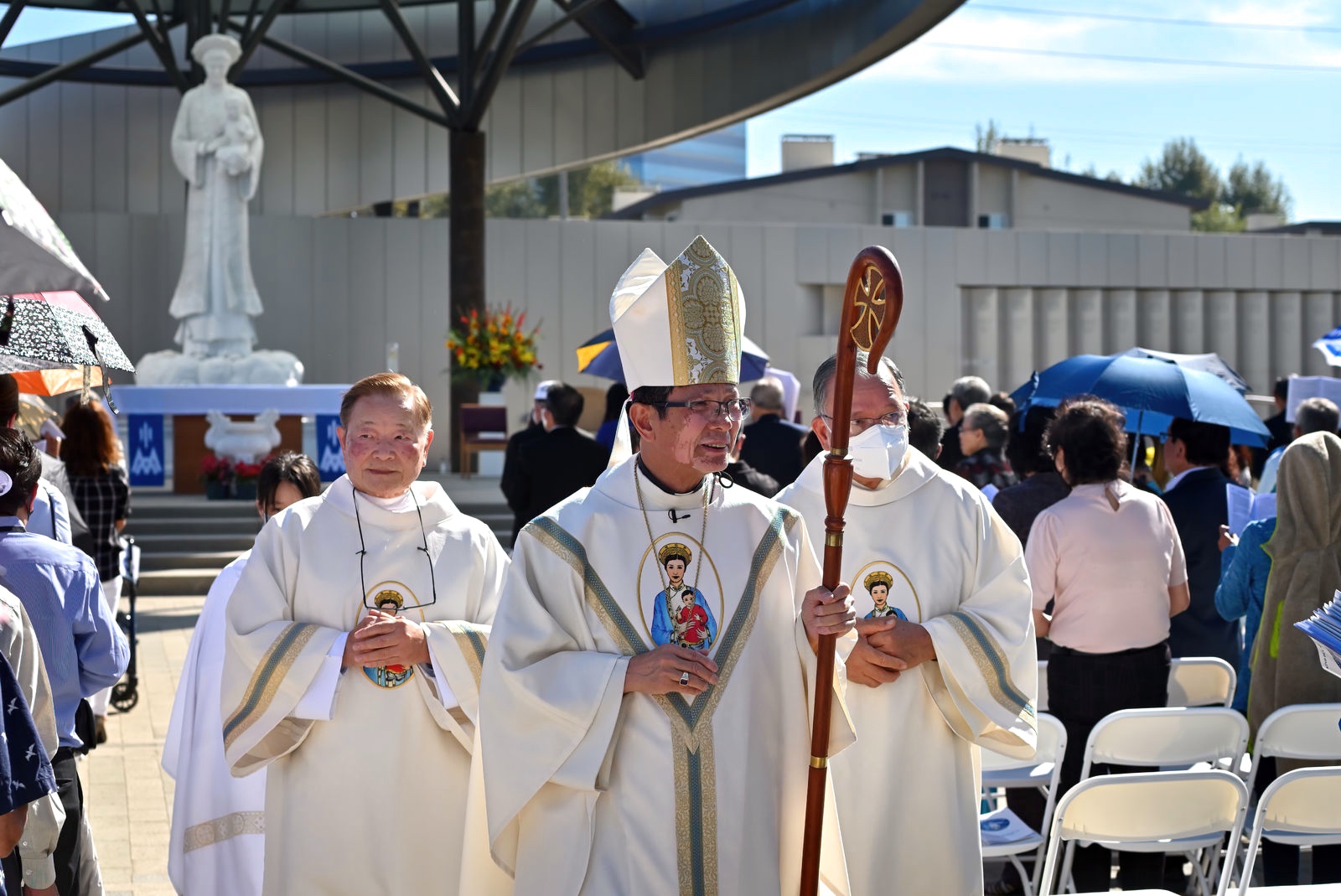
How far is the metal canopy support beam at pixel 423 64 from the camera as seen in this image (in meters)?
15.1

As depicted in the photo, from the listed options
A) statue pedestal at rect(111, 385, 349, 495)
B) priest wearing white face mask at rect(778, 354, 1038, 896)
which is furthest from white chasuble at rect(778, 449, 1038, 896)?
statue pedestal at rect(111, 385, 349, 495)

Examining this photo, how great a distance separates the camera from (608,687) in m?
2.71

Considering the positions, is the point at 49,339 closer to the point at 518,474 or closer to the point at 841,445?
the point at 841,445

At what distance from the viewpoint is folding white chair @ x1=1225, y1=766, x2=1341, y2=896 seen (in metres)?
3.54

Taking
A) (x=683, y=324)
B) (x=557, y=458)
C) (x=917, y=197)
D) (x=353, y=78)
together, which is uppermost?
(x=353, y=78)

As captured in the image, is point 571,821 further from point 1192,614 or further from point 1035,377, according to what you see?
point 1035,377

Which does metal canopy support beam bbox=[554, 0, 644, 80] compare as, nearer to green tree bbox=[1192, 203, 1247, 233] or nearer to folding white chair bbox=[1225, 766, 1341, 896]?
folding white chair bbox=[1225, 766, 1341, 896]

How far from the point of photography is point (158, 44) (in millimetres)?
15766

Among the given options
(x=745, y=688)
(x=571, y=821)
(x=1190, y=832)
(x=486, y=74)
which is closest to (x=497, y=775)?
(x=571, y=821)

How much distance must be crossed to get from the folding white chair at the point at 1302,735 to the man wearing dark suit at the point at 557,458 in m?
3.65

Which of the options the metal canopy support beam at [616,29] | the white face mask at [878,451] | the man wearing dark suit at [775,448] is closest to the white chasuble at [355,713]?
the white face mask at [878,451]

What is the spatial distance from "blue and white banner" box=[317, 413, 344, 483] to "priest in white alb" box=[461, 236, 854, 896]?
1078cm

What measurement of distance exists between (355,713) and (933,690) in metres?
1.26

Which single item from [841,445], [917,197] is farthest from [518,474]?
[917,197]
